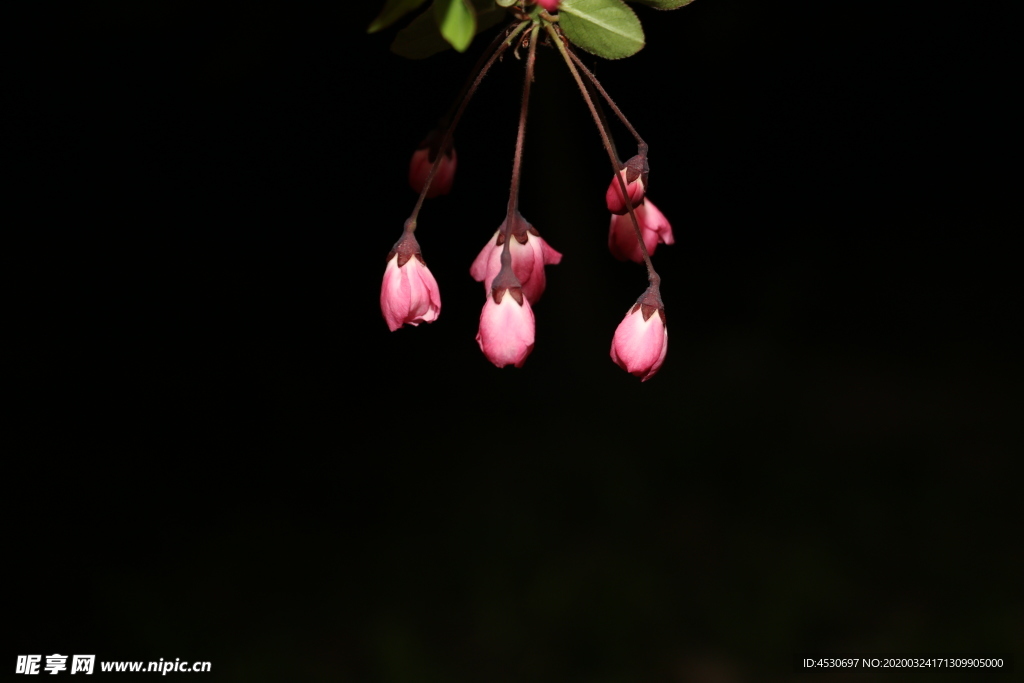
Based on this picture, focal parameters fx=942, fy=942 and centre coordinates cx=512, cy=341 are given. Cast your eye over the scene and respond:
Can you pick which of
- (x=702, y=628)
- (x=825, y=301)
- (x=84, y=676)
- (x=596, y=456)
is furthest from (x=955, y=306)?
(x=84, y=676)

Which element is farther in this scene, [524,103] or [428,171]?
[428,171]

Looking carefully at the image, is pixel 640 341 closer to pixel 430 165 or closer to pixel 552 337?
pixel 430 165

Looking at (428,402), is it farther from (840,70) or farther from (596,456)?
(840,70)

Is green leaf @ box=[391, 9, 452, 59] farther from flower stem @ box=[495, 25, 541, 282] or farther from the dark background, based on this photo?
the dark background

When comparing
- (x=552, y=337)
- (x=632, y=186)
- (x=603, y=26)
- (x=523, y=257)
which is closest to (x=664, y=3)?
(x=603, y=26)

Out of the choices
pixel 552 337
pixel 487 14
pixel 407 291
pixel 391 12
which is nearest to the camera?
pixel 391 12

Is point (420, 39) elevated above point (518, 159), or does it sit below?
above

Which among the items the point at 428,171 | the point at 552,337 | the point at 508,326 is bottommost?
the point at 508,326
